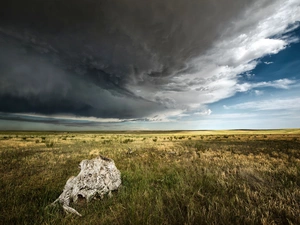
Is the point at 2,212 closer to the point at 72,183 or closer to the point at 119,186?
the point at 72,183

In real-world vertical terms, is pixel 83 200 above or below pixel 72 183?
below

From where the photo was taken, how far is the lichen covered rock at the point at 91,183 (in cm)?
441

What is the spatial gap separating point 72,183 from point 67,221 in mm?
1582

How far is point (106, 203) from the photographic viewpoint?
4.12 m

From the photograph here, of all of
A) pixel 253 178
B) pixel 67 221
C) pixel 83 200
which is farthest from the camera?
pixel 253 178

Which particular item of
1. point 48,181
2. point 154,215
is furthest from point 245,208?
point 48,181

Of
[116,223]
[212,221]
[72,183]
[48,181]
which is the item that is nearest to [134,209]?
[116,223]

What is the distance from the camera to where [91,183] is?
484cm

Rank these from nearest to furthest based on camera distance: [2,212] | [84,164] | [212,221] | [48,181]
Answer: [212,221], [2,212], [84,164], [48,181]

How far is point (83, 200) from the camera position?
4.44 m

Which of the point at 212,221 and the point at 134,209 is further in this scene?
the point at 134,209

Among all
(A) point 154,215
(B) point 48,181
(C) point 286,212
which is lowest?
(B) point 48,181

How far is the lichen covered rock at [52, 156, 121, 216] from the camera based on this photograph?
4411mm

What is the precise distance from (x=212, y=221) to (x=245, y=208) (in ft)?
2.83
